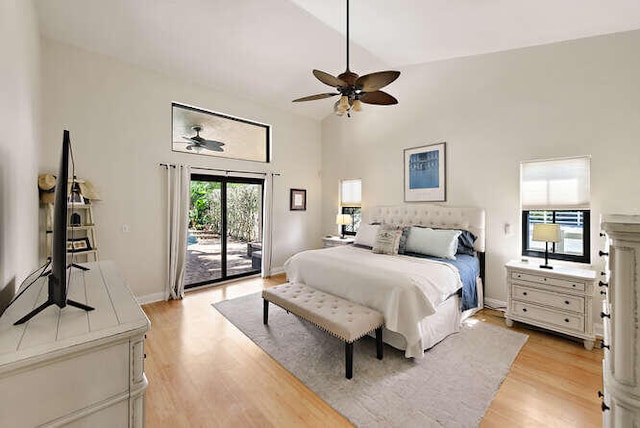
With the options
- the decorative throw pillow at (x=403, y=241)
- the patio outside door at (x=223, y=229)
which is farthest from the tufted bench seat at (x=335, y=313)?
the patio outside door at (x=223, y=229)

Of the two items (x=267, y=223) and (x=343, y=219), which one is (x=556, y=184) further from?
(x=267, y=223)

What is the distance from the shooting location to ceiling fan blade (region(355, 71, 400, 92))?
2.39 meters

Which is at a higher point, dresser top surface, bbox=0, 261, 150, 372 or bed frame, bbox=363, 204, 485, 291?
bed frame, bbox=363, 204, 485, 291

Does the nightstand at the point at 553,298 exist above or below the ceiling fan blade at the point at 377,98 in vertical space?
below

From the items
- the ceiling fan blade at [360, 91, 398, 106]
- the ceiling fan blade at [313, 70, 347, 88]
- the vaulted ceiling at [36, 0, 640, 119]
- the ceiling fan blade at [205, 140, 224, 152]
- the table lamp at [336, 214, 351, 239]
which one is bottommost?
the table lamp at [336, 214, 351, 239]

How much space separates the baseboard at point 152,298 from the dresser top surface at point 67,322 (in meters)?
2.57

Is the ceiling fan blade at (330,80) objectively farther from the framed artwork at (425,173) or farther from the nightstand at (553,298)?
the nightstand at (553,298)

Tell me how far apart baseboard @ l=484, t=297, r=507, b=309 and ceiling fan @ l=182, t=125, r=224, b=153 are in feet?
15.3

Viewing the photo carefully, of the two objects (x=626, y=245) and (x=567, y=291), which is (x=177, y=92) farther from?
(x=567, y=291)

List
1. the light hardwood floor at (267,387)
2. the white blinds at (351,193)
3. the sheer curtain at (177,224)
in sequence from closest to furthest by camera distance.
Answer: the light hardwood floor at (267,387) < the sheer curtain at (177,224) < the white blinds at (351,193)

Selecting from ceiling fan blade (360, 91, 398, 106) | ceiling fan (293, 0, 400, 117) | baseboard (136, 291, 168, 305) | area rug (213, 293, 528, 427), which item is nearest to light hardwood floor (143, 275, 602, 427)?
area rug (213, 293, 528, 427)

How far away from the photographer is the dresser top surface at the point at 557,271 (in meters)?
2.67

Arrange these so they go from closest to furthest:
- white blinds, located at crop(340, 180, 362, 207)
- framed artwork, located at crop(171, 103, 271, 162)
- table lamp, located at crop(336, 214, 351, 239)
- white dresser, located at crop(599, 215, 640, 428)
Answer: white dresser, located at crop(599, 215, 640, 428) → framed artwork, located at crop(171, 103, 271, 162) → table lamp, located at crop(336, 214, 351, 239) → white blinds, located at crop(340, 180, 362, 207)

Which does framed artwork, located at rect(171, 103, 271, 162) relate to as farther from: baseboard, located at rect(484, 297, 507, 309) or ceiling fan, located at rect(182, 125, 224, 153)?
baseboard, located at rect(484, 297, 507, 309)
